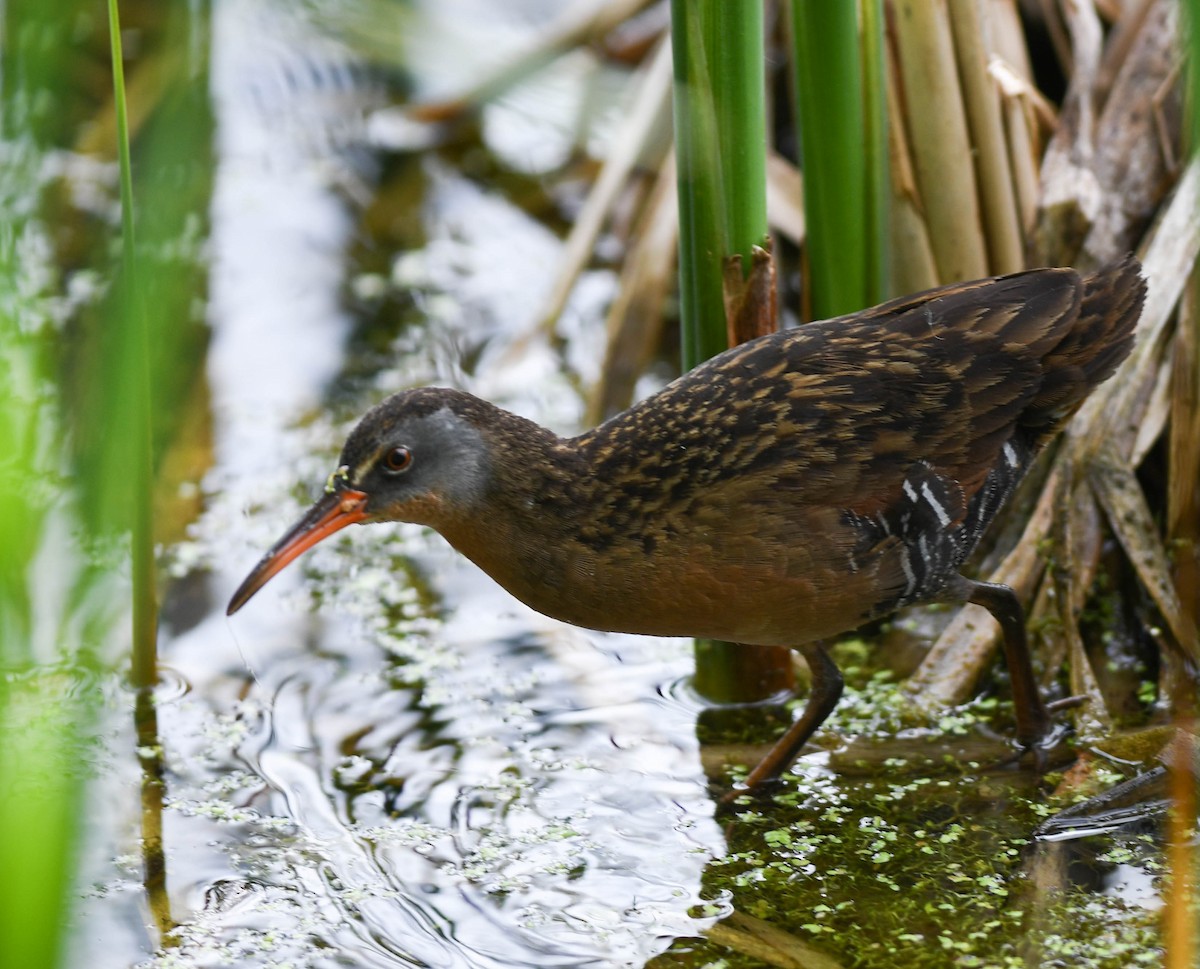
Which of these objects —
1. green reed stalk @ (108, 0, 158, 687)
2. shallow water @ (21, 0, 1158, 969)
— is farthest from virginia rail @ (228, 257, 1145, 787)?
shallow water @ (21, 0, 1158, 969)

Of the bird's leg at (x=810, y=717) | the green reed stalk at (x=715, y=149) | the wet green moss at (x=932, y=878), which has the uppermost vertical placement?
the green reed stalk at (x=715, y=149)

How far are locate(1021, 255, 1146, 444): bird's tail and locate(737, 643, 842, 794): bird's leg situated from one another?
2.18ft

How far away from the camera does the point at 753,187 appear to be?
10.1 ft

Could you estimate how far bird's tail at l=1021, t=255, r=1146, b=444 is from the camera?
310 cm

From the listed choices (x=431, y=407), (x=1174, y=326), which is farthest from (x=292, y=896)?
(x=1174, y=326)

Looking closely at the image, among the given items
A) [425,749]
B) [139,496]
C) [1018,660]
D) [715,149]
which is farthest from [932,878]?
[139,496]

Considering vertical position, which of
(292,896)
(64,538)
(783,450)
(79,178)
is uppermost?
(79,178)

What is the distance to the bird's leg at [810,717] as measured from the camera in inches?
130

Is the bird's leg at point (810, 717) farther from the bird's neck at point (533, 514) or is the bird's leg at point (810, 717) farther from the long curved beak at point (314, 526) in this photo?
the long curved beak at point (314, 526)

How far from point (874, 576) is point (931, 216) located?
1.22 metres

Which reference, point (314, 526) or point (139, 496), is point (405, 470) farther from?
point (139, 496)

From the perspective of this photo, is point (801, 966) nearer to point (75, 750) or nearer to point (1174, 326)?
point (75, 750)

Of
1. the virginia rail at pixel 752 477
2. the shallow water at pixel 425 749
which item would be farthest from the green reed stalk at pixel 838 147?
the shallow water at pixel 425 749

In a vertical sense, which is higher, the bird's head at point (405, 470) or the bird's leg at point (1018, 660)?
the bird's head at point (405, 470)
